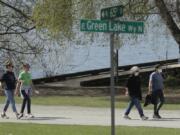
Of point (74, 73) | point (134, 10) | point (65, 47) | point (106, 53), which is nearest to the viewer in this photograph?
point (134, 10)

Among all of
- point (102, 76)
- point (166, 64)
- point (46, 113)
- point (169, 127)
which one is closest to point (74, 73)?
point (102, 76)

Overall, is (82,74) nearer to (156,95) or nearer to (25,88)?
(156,95)

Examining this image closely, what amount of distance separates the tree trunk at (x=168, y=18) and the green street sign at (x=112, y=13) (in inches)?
738

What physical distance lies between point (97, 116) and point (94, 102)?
5.81 metres

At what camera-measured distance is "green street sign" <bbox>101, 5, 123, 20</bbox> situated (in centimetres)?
1045

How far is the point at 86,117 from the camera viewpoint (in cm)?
1967

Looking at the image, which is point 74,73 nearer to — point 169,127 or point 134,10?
point 134,10

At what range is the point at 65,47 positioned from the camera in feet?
111

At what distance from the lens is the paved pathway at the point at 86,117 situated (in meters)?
17.8

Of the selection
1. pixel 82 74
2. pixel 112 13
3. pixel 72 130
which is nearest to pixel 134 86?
pixel 72 130

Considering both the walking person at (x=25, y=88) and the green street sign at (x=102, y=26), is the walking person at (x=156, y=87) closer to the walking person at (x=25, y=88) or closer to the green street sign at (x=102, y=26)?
the walking person at (x=25, y=88)

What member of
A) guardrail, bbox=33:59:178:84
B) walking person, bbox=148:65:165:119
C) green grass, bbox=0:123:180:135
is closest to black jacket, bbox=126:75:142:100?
walking person, bbox=148:65:165:119

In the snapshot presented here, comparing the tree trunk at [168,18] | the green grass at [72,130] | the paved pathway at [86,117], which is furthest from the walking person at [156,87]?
the tree trunk at [168,18]

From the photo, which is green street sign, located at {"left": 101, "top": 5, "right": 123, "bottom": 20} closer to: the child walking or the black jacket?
the black jacket
